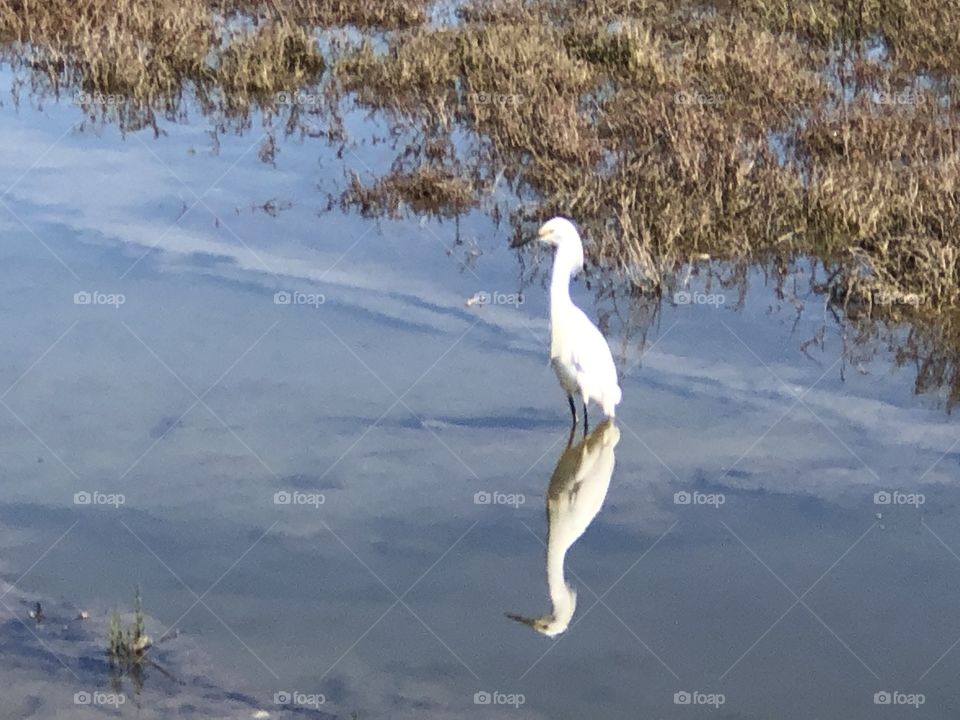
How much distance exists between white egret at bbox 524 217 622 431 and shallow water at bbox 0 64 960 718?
27cm

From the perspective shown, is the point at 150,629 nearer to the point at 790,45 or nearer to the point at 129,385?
the point at 129,385

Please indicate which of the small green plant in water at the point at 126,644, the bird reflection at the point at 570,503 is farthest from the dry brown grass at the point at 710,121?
the small green plant in water at the point at 126,644

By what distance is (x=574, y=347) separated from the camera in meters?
7.80

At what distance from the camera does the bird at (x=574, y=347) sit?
25.4 ft

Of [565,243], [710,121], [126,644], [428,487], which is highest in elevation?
[565,243]

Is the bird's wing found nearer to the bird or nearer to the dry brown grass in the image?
the bird

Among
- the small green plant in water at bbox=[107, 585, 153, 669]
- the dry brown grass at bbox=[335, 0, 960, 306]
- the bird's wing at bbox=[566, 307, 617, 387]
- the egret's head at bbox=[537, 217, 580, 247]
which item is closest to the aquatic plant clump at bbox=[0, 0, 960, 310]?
the dry brown grass at bbox=[335, 0, 960, 306]

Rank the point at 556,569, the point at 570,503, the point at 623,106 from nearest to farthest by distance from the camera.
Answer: the point at 556,569, the point at 570,503, the point at 623,106

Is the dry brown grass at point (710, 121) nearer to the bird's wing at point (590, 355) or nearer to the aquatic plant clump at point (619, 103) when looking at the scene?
the aquatic plant clump at point (619, 103)

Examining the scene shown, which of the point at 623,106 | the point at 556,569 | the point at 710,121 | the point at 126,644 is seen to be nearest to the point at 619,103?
the point at 623,106

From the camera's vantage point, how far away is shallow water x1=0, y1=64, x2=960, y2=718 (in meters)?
→ 5.91

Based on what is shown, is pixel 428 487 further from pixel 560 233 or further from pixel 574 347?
pixel 560 233

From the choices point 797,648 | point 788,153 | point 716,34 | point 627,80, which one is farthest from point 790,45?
point 797,648

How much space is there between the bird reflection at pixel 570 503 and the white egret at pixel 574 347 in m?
0.20
